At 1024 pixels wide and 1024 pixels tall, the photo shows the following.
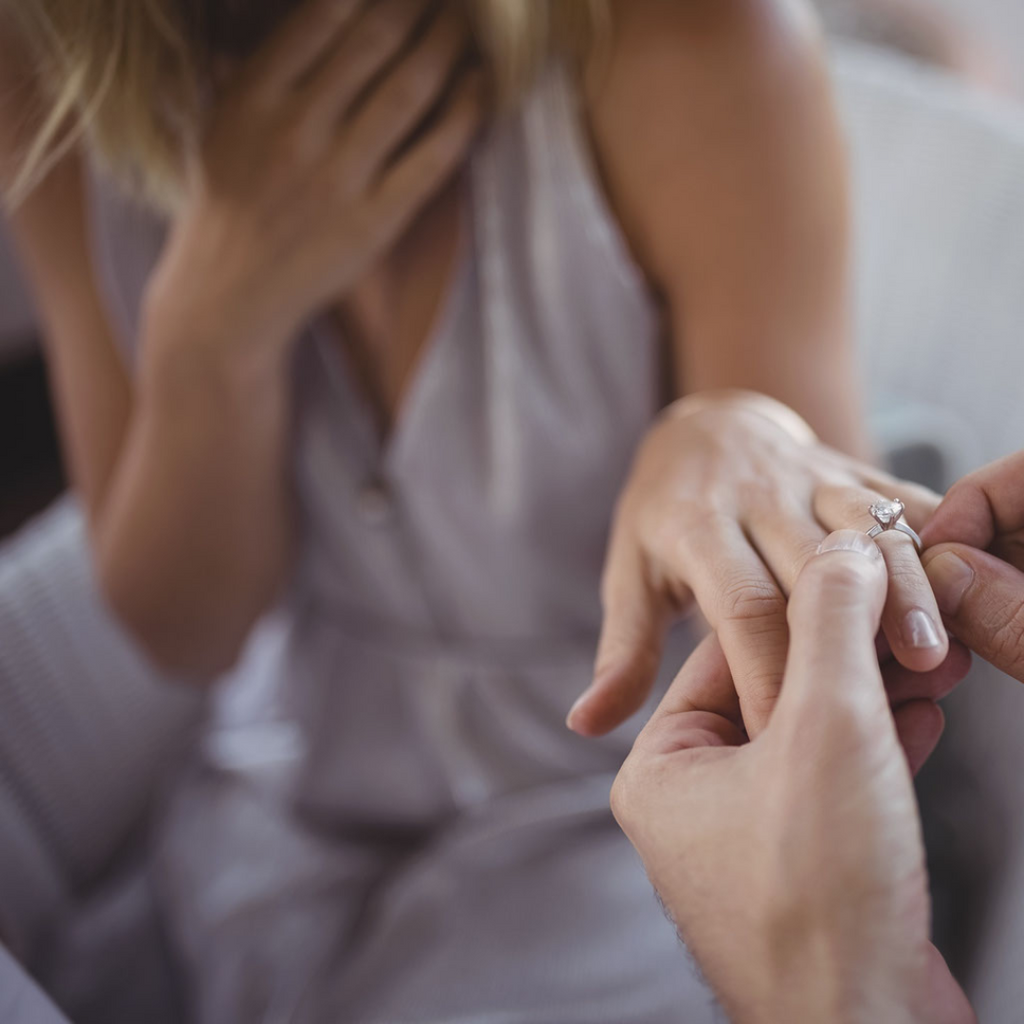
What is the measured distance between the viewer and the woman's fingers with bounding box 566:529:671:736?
0.32 meters

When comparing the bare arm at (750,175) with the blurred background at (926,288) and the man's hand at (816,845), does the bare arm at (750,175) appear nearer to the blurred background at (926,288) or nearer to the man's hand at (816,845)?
the blurred background at (926,288)

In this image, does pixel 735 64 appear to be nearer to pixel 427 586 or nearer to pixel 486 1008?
pixel 427 586

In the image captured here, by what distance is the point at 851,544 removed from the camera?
0.89 feet

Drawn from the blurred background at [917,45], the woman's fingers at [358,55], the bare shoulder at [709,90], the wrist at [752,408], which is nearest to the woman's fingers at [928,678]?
the wrist at [752,408]

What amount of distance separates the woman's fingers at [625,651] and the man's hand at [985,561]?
0.32 ft

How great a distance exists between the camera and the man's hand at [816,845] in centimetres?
21

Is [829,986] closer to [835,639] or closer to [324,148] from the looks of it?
[835,639]

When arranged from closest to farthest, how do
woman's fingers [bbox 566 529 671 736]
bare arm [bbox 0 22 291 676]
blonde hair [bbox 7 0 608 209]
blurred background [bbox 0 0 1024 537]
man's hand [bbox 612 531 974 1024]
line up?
man's hand [bbox 612 531 974 1024], woman's fingers [bbox 566 529 671 736], blonde hair [bbox 7 0 608 209], bare arm [bbox 0 22 291 676], blurred background [bbox 0 0 1024 537]

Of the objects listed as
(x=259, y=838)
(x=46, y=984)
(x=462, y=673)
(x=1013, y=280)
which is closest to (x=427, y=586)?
(x=462, y=673)

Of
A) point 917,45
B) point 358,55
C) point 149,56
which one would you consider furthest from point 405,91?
point 917,45

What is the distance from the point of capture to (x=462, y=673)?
2.17 feet

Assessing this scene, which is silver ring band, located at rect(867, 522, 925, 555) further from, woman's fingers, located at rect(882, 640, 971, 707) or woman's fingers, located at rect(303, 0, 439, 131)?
woman's fingers, located at rect(303, 0, 439, 131)

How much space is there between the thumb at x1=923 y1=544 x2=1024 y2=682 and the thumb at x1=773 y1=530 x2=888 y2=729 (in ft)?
Answer: 0.12

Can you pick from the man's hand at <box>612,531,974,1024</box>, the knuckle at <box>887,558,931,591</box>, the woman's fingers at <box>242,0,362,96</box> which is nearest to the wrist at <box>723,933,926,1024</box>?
the man's hand at <box>612,531,974,1024</box>
